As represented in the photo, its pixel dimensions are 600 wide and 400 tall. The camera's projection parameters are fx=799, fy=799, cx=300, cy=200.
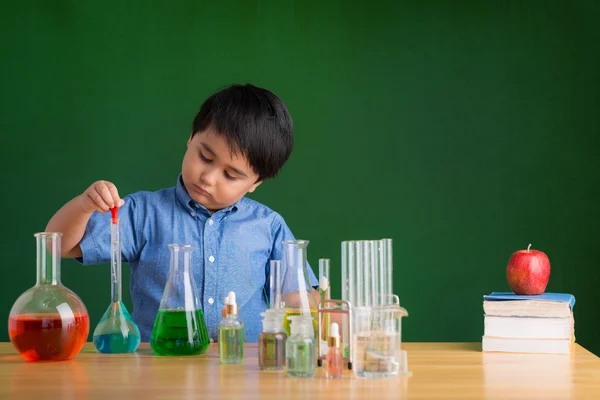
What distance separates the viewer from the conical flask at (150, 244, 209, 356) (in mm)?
1346

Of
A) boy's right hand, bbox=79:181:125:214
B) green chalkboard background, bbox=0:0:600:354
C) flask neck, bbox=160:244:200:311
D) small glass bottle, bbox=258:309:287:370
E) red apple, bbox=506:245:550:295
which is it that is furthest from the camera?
green chalkboard background, bbox=0:0:600:354

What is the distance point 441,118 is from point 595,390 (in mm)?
1556

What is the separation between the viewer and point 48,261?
1.32m

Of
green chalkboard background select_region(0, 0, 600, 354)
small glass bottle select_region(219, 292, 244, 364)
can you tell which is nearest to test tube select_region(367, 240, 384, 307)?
small glass bottle select_region(219, 292, 244, 364)

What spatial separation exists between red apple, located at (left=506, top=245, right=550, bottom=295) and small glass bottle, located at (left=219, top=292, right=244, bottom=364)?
59 cm

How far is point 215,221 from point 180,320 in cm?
54

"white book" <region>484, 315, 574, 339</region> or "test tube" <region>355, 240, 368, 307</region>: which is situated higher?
"test tube" <region>355, 240, 368, 307</region>

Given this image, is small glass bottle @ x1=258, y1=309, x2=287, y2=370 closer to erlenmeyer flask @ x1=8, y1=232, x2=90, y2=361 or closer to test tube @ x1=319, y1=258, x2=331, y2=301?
test tube @ x1=319, y1=258, x2=331, y2=301

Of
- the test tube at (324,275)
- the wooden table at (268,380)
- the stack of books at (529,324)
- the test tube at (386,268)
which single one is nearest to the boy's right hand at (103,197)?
the wooden table at (268,380)

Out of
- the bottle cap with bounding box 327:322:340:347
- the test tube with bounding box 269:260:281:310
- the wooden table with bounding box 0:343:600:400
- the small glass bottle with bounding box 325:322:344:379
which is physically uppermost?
the test tube with bounding box 269:260:281:310

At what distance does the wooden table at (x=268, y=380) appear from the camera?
1.08 m

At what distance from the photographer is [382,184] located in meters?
2.63

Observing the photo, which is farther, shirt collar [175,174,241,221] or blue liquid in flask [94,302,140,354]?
shirt collar [175,174,241,221]

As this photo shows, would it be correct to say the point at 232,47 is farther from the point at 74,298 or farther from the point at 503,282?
the point at 74,298
